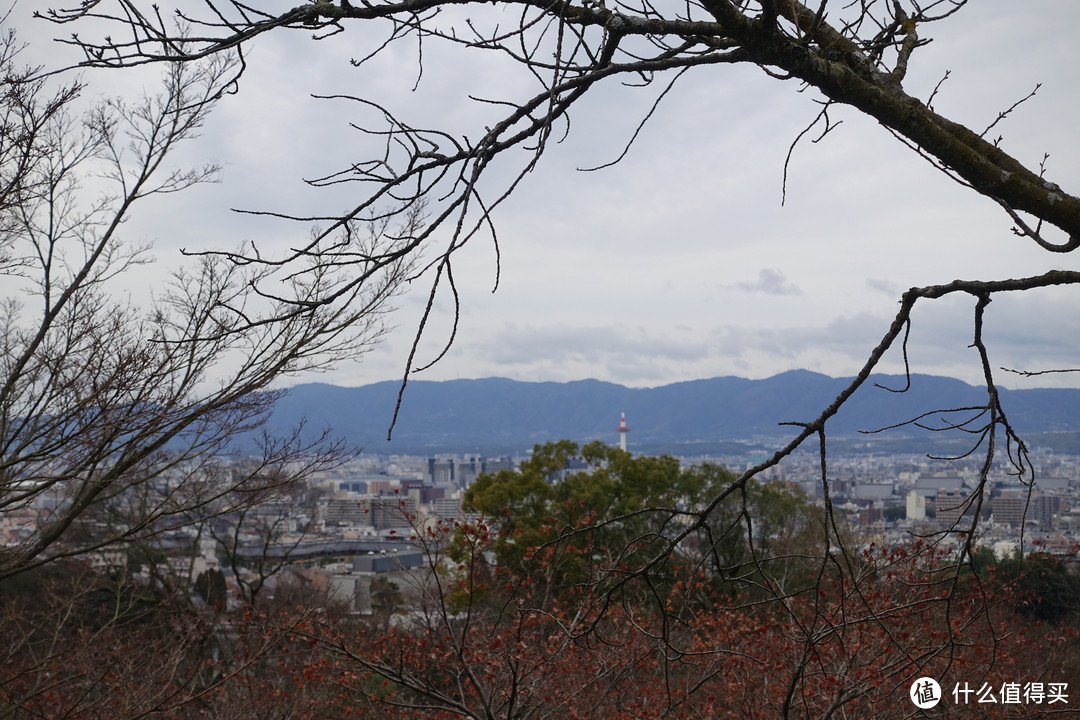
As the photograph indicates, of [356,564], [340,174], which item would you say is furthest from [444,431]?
[340,174]

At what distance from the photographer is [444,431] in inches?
6063

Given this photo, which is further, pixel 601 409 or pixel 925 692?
pixel 601 409

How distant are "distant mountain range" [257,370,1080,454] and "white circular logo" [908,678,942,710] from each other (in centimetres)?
7810

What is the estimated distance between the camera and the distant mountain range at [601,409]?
9962cm

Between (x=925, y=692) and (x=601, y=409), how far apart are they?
15305 centimetres

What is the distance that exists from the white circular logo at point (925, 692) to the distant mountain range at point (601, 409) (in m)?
78.1

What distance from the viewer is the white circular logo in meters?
3.67

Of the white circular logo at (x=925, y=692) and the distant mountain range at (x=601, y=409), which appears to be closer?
the white circular logo at (x=925, y=692)

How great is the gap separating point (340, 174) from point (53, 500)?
576 centimetres

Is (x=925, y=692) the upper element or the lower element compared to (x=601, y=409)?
lower

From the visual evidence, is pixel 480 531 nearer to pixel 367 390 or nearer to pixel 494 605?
pixel 494 605

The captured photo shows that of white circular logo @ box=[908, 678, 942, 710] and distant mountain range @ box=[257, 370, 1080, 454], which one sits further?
distant mountain range @ box=[257, 370, 1080, 454]

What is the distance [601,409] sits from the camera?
157000 mm

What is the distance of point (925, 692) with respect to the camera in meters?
4.46
